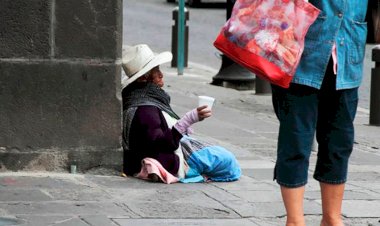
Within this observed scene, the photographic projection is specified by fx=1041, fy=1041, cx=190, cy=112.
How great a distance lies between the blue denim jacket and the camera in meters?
5.06

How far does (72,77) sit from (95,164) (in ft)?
1.99

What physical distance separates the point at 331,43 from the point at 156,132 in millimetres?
1957

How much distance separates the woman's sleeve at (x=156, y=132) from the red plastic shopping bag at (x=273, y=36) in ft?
5.81

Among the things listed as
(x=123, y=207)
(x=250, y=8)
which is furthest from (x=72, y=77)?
(x=250, y=8)

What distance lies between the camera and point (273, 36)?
16.4ft

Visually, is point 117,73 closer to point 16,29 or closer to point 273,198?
point 16,29

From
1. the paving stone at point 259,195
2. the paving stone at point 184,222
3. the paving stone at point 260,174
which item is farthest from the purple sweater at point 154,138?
the paving stone at point 184,222

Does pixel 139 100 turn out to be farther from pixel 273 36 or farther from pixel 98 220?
pixel 273 36

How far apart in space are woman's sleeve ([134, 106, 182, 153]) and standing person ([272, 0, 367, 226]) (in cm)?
162

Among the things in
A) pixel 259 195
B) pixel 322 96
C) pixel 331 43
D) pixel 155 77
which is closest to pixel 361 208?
pixel 259 195

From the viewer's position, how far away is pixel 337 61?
5.11 m

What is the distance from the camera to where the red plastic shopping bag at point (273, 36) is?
4957 millimetres

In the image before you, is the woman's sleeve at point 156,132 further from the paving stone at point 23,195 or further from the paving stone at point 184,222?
the paving stone at point 184,222

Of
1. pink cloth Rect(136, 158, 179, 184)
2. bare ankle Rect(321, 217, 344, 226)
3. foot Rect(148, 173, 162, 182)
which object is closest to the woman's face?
pink cloth Rect(136, 158, 179, 184)
